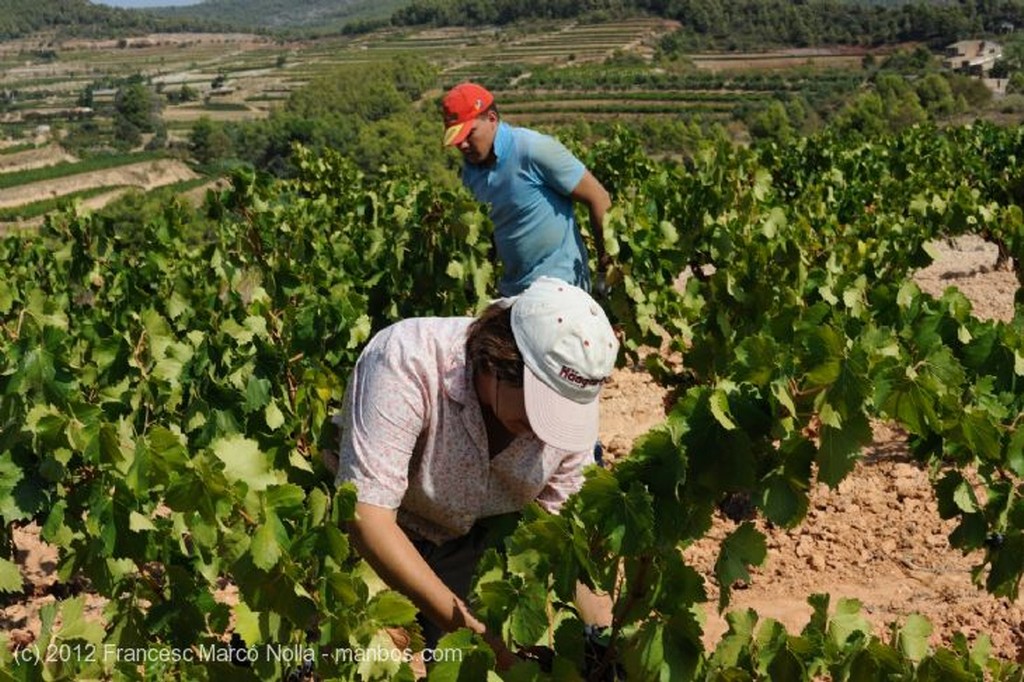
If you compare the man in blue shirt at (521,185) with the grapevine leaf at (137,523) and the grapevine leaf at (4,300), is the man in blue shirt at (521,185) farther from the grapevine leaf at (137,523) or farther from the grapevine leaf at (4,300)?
the grapevine leaf at (4,300)

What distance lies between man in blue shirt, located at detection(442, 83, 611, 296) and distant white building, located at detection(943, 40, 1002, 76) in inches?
3024

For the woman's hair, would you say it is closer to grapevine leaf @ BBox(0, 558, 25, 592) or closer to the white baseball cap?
the white baseball cap

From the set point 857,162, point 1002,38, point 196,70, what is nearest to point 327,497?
point 857,162

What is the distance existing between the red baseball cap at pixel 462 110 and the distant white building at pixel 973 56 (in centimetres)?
7697

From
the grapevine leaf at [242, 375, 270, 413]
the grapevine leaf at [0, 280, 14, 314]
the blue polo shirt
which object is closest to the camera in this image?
the grapevine leaf at [242, 375, 270, 413]

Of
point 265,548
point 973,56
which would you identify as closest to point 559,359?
point 265,548

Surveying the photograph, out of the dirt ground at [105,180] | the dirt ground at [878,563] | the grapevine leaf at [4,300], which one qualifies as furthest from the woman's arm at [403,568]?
the dirt ground at [105,180]

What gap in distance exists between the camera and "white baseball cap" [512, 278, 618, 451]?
2100 mm

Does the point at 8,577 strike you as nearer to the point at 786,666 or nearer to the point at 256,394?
the point at 256,394

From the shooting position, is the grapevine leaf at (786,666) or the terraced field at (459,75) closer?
the grapevine leaf at (786,666)

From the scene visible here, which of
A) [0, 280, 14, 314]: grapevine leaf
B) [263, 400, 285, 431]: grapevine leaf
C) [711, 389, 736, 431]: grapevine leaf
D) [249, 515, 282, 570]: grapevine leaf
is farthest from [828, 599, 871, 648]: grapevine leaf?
[0, 280, 14, 314]: grapevine leaf

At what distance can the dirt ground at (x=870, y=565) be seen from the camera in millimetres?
3971

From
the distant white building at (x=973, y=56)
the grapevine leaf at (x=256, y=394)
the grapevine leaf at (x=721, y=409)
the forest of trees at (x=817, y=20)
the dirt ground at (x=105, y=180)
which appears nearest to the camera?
the grapevine leaf at (x=721, y=409)

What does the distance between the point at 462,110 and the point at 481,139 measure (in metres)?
0.15
